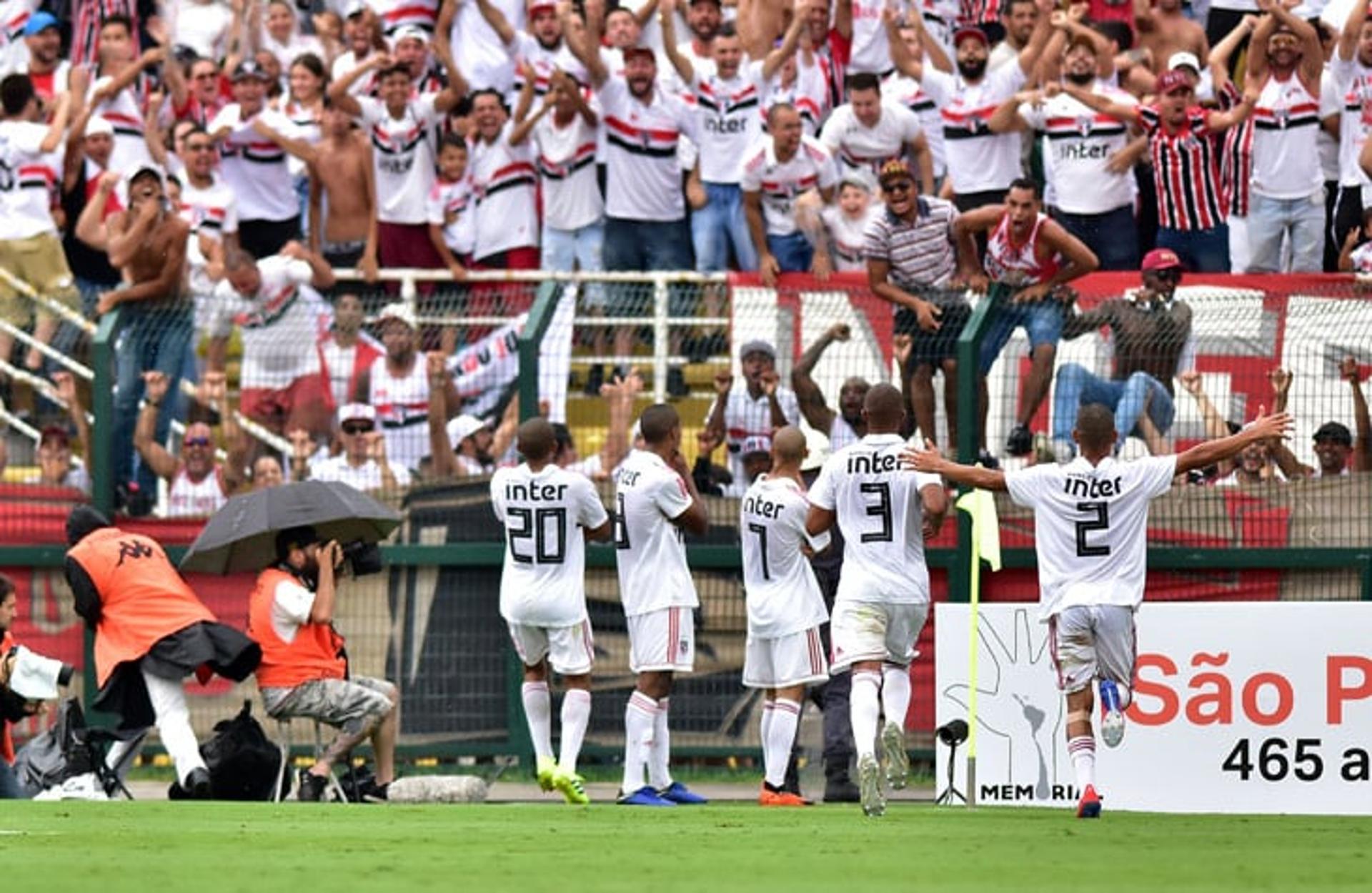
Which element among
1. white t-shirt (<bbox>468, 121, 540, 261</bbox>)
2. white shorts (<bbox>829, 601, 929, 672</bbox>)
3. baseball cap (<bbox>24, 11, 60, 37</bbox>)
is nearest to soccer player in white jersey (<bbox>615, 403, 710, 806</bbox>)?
white shorts (<bbox>829, 601, 929, 672</bbox>)

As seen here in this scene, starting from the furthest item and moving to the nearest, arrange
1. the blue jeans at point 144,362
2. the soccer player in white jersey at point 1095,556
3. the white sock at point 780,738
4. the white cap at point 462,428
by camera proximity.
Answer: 1. the blue jeans at point 144,362
2. the white cap at point 462,428
3. the white sock at point 780,738
4. the soccer player in white jersey at point 1095,556

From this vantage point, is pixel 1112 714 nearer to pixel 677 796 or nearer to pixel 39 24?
pixel 677 796

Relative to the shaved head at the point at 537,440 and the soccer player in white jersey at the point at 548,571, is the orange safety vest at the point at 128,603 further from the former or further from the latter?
the shaved head at the point at 537,440

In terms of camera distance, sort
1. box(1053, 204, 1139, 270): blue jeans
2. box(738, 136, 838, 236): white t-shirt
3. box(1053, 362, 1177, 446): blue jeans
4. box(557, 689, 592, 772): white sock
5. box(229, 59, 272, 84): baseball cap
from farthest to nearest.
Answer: box(229, 59, 272, 84): baseball cap
box(738, 136, 838, 236): white t-shirt
box(1053, 204, 1139, 270): blue jeans
box(1053, 362, 1177, 446): blue jeans
box(557, 689, 592, 772): white sock

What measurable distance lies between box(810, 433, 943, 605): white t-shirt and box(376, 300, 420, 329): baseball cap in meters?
4.68

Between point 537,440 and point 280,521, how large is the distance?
179 cm

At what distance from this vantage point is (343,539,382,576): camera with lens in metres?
17.1

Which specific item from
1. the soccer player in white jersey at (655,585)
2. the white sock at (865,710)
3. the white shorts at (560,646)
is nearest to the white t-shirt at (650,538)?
the soccer player in white jersey at (655,585)

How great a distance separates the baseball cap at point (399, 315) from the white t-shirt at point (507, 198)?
2.63 m

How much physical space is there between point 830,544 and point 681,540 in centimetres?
137

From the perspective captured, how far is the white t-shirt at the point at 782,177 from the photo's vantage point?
20469 millimetres

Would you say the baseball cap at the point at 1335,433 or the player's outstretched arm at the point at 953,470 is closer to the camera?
the player's outstretched arm at the point at 953,470

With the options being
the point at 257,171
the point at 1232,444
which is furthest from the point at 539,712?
the point at 257,171

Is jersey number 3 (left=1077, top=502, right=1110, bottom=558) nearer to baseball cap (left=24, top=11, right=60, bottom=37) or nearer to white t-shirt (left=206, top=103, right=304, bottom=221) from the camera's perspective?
white t-shirt (left=206, top=103, right=304, bottom=221)
